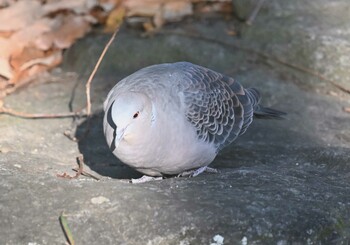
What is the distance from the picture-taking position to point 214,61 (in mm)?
5371

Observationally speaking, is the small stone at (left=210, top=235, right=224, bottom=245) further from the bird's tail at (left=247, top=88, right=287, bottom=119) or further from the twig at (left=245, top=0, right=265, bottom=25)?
the twig at (left=245, top=0, right=265, bottom=25)

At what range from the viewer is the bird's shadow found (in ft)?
13.0

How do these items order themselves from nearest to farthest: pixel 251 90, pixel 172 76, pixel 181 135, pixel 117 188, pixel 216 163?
pixel 117 188 → pixel 181 135 → pixel 172 76 → pixel 216 163 → pixel 251 90

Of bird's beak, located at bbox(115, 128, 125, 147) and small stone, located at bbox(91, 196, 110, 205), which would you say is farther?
bird's beak, located at bbox(115, 128, 125, 147)

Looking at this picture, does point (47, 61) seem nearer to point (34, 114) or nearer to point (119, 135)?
point (34, 114)

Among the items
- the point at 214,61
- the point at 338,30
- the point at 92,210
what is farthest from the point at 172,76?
the point at 338,30

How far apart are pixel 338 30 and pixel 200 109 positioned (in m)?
2.17

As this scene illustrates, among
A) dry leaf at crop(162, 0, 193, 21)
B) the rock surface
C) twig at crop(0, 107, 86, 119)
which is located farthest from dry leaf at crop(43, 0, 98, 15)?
twig at crop(0, 107, 86, 119)

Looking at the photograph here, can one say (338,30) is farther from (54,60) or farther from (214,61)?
(54,60)

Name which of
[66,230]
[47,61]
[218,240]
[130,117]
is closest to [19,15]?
[47,61]

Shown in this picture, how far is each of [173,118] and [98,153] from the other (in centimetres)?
94

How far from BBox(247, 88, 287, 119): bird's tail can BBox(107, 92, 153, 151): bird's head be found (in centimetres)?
114

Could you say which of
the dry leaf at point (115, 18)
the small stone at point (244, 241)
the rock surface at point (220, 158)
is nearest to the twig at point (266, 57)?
the rock surface at point (220, 158)

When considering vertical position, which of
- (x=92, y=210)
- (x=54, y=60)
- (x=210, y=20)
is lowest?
(x=54, y=60)
